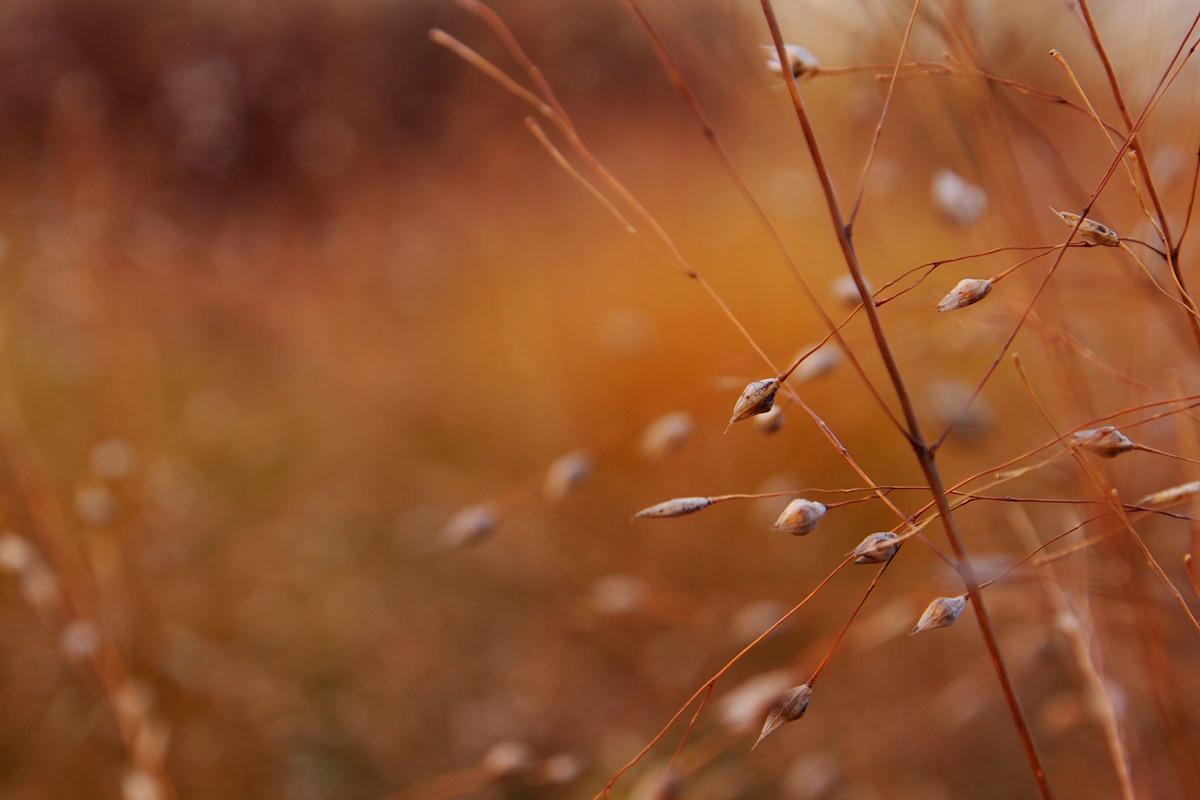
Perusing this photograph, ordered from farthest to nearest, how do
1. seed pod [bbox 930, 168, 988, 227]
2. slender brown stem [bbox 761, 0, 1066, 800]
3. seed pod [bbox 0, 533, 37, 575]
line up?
seed pod [bbox 0, 533, 37, 575]
seed pod [bbox 930, 168, 988, 227]
slender brown stem [bbox 761, 0, 1066, 800]

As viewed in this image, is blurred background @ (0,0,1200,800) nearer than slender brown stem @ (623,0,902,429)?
No

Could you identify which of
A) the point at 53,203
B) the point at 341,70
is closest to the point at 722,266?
the point at 341,70

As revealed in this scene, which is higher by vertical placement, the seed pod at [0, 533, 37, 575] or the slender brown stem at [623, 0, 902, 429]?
the slender brown stem at [623, 0, 902, 429]

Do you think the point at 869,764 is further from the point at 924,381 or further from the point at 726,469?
the point at 726,469

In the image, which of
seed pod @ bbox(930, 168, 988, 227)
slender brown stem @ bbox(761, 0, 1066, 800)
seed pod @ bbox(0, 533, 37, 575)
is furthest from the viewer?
seed pod @ bbox(0, 533, 37, 575)

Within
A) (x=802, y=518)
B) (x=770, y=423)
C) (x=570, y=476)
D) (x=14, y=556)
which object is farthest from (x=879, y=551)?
(x=14, y=556)

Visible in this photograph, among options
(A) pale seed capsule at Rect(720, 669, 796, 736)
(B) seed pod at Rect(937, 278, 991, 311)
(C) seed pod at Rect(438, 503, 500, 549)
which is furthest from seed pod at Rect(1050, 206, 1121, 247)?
(C) seed pod at Rect(438, 503, 500, 549)

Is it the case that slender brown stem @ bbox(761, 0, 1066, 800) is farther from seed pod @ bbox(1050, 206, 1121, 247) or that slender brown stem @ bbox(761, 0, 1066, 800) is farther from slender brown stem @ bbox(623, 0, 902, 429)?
seed pod @ bbox(1050, 206, 1121, 247)
